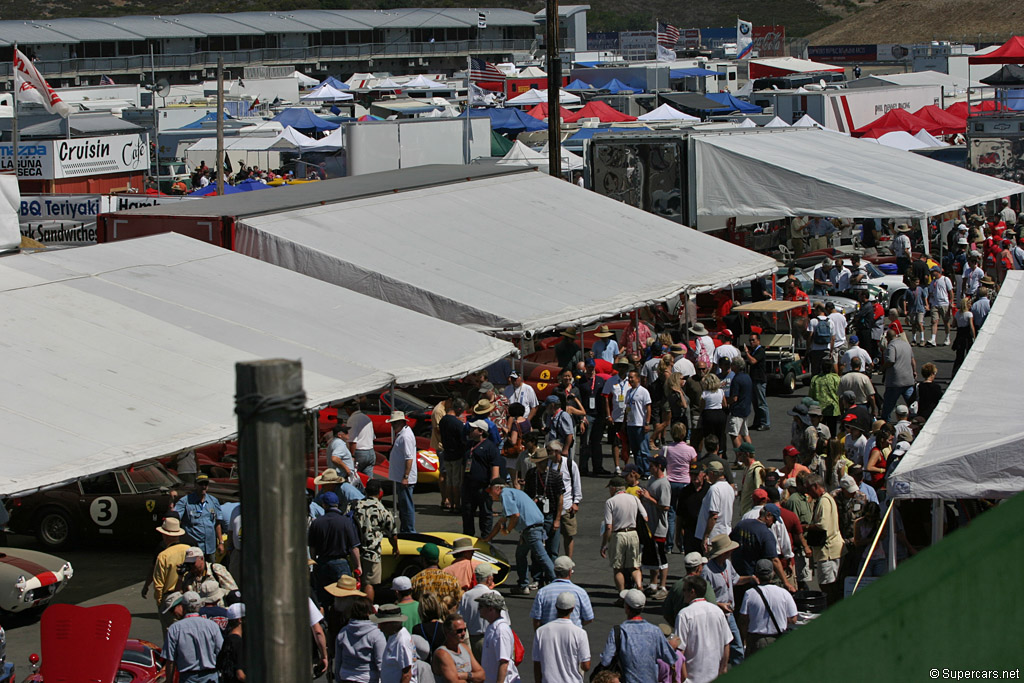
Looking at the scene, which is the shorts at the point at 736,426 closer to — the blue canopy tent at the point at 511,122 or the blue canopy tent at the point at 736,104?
the blue canopy tent at the point at 511,122

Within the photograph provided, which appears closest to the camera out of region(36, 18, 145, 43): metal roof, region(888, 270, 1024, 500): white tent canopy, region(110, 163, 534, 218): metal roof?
region(888, 270, 1024, 500): white tent canopy

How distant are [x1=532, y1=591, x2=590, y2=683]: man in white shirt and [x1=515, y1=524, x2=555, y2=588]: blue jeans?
316 cm

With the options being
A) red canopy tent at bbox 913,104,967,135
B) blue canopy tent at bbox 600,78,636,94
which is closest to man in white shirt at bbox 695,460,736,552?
red canopy tent at bbox 913,104,967,135

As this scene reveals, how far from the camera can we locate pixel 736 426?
53.3ft

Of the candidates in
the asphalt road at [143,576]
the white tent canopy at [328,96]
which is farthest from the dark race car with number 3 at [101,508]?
the white tent canopy at [328,96]

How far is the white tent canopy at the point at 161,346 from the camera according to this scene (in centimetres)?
1123

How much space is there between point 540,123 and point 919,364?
30578 mm

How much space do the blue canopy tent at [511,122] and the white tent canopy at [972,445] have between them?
38866 mm

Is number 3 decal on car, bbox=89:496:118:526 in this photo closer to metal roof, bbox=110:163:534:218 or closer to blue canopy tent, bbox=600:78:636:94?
metal roof, bbox=110:163:534:218

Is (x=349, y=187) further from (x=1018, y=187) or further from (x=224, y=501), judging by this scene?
(x=1018, y=187)

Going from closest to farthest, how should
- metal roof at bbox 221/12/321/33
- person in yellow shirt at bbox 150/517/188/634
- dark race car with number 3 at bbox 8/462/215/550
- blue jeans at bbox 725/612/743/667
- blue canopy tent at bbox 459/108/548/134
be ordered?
1. blue jeans at bbox 725/612/743/667
2. person in yellow shirt at bbox 150/517/188/634
3. dark race car with number 3 at bbox 8/462/215/550
4. blue canopy tent at bbox 459/108/548/134
5. metal roof at bbox 221/12/321/33

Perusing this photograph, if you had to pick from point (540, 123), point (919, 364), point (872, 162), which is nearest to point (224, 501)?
point (919, 364)

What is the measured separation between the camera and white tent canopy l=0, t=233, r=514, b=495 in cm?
1123

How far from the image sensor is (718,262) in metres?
21.8
